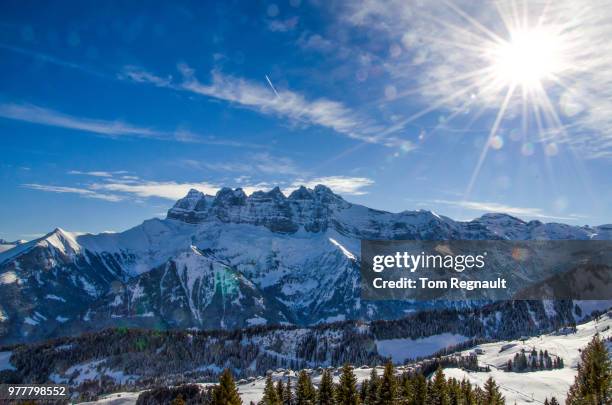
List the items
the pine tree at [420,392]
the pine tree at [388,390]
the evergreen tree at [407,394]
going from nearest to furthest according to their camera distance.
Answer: the pine tree at [388,390]
the pine tree at [420,392]
the evergreen tree at [407,394]

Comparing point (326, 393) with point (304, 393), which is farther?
point (304, 393)

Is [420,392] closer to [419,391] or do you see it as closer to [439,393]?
[419,391]

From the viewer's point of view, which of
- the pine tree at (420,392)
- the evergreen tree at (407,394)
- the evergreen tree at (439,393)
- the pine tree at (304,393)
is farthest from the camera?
the evergreen tree at (407,394)

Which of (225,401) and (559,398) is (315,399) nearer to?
(225,401)

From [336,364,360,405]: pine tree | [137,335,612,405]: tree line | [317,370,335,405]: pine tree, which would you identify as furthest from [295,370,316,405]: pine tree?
[336,364,360,405]: pine tree

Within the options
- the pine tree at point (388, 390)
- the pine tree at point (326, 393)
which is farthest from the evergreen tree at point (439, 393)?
the pine tree at point (326, 393)

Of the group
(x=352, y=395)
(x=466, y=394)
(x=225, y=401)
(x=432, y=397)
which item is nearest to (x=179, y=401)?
(x=225, y=401)

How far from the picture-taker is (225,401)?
45781 millimetres

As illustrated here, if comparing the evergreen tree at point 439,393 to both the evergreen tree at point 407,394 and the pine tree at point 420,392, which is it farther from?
the evergreen tree at point 407,394

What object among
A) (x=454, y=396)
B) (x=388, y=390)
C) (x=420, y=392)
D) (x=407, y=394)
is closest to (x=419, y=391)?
(x=420, y=392)

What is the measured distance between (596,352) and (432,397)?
89.9 feet

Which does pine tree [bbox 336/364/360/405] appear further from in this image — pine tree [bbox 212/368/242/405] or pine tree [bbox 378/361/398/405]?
pine tree [bbox 212/368/242/405]

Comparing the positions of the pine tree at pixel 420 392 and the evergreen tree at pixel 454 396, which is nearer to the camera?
the pine tree at pixel 420 392

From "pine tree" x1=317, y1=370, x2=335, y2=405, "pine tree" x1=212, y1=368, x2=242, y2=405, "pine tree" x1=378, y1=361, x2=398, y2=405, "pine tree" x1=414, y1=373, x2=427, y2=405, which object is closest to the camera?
"pine tree" x1=212, y1=368, x2=242, y2=405
